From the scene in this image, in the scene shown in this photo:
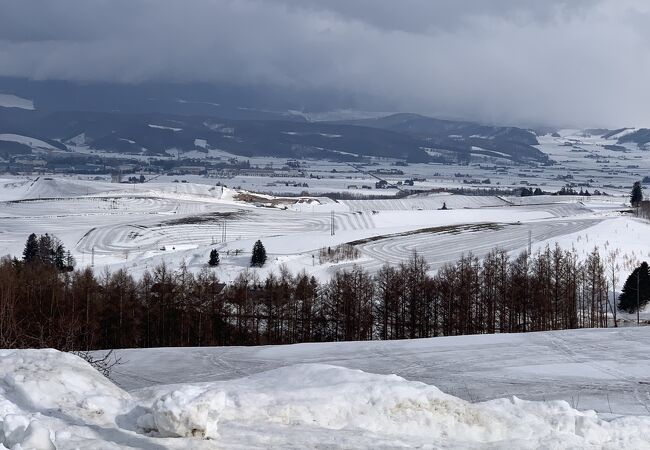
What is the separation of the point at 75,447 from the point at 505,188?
182 meters

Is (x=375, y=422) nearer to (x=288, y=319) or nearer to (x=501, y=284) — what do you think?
(x=288, y=319)

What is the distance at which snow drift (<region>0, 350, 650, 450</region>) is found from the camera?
920 cm

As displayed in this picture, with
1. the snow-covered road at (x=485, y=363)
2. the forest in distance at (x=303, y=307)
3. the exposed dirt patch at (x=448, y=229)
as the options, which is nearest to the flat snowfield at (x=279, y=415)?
the snow-covered road at (x=485, y=363)

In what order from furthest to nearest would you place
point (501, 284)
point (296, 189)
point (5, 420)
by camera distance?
point (296, 189), point (501, 284), point (5, 420)

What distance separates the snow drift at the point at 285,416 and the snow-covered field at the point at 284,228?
42437 millimetres

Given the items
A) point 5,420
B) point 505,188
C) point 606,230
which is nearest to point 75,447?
point 5,420

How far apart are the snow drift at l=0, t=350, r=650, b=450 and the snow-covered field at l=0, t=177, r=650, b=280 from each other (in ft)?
139

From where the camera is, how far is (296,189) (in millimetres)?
173000

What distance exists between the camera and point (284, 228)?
87062 millimetres

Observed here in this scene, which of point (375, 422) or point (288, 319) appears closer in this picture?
point (375, 422)

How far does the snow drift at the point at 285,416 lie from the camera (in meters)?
9.20

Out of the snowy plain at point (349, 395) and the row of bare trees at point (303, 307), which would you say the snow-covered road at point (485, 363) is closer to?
the snowy plain at point (349, 395)

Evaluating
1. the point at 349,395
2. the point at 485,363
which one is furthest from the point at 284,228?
the point at 349,395

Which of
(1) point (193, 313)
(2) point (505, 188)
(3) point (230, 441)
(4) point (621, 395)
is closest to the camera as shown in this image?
(3) point (230, 441)
